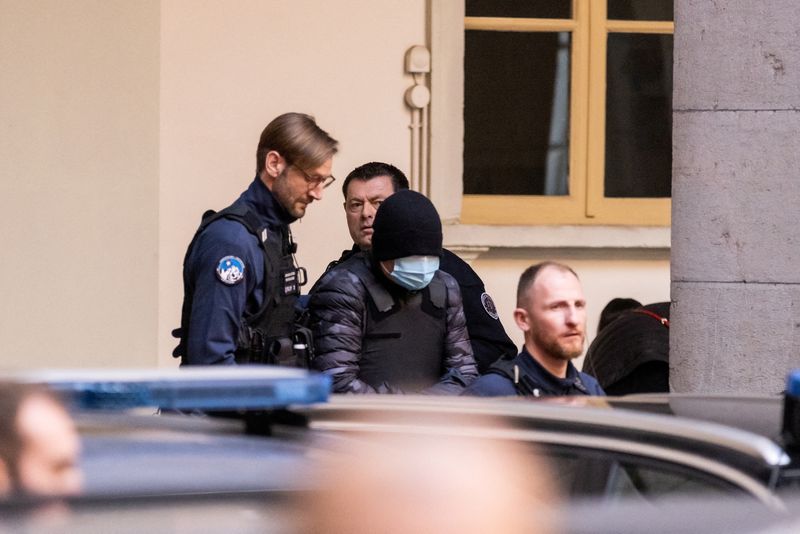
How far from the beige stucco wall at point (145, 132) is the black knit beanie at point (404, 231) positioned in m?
2.78

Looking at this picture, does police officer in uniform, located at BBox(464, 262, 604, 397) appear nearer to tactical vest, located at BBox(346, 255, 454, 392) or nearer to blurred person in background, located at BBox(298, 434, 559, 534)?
tactical vest, located at BBox(346, 255, 454, 392)

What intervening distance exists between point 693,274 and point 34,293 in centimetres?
310

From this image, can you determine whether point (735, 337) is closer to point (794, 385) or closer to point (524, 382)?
point (524, 382)

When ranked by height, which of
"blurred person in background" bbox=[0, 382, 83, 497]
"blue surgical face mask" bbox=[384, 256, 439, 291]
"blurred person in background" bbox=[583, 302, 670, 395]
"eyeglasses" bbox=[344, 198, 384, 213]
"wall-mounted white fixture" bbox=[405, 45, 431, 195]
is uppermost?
"wall-mounted white fixture" bbox=[405, 45, 431, 195]

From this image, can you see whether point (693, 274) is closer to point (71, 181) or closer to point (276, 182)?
point (276, 182)

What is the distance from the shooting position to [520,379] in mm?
4020

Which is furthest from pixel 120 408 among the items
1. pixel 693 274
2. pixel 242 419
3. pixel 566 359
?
pixel 693 274

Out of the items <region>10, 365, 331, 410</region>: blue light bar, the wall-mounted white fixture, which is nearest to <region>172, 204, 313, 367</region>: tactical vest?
<region>10, 365, 331, 410</region>: blue light bar

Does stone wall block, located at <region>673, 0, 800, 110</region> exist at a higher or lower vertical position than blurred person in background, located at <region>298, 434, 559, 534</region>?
higher

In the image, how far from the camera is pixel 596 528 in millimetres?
1441

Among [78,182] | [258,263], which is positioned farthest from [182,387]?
[78,182]

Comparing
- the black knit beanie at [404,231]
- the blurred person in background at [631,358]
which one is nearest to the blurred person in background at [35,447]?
the black knit beanie at [404,231]

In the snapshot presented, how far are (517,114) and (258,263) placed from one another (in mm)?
3850

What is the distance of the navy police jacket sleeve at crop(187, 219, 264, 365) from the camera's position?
4.12 metres
